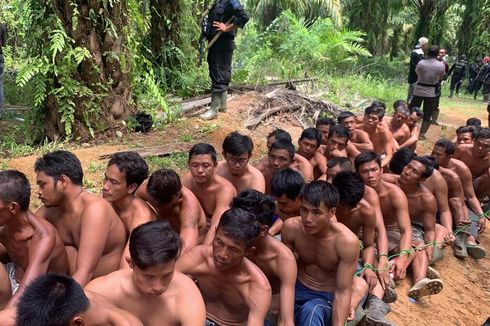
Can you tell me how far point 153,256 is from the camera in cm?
206

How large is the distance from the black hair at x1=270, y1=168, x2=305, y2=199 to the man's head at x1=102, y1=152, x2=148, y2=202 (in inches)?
39.6

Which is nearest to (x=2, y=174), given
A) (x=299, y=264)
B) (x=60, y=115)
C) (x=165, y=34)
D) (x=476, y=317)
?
(x=299, y=264)

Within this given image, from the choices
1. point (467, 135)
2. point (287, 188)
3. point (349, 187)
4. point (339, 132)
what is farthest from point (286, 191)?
point (467, 135)

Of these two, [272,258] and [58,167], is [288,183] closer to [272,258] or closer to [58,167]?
[272,258]

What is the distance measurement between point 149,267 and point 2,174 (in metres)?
1.09

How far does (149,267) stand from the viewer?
2.08 m

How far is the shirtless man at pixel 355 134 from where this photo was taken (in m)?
6.11

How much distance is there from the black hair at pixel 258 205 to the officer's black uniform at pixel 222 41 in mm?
4278

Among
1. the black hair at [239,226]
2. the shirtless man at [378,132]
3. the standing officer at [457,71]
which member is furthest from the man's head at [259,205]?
the standing officer at [457,71]

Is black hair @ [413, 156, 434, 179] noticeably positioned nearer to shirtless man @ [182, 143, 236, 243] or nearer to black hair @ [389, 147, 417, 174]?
black hair @ [389, 147, 417, 174]

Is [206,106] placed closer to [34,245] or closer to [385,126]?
[385,126]

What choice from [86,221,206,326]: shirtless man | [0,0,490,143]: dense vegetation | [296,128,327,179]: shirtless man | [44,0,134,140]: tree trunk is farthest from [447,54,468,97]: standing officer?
[86,221,206,326]: shirtless man

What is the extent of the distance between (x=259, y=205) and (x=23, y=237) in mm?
1392

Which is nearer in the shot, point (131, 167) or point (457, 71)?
point (131, 167)
